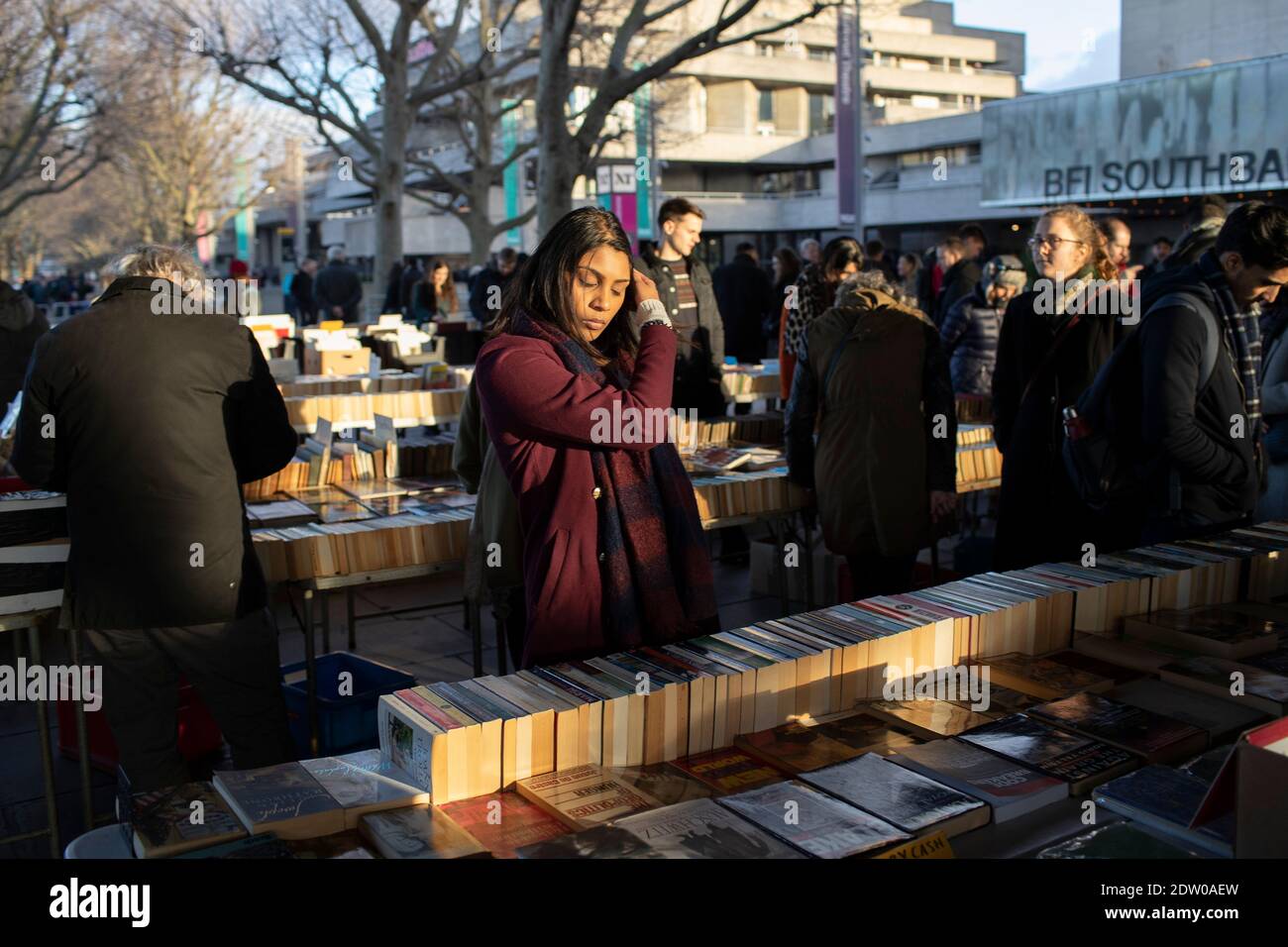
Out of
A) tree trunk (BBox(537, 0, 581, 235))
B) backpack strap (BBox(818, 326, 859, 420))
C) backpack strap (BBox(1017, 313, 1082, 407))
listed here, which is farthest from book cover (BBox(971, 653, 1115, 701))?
tree trunk (BBox(537, 0, 581, 235))

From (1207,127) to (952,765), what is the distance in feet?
68.2

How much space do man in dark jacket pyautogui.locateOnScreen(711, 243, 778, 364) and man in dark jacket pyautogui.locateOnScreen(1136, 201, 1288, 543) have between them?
784cm

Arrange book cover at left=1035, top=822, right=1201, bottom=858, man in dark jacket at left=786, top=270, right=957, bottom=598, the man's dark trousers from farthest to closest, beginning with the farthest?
1. man in dark jacket at left=786, top=270, right=957, bottom=598
2. the man's dark trousers
3. book cover at left=1035, top=822, right=1201, bottom=858

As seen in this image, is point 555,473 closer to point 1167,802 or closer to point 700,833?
point 700,833

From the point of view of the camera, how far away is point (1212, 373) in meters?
3.70

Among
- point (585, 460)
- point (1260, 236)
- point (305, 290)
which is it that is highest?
point (305, 290)

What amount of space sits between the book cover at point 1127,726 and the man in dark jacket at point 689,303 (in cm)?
371

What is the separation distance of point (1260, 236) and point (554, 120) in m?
9.67

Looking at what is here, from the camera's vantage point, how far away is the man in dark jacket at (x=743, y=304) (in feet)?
38.3

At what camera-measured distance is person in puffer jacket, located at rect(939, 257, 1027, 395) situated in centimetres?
781

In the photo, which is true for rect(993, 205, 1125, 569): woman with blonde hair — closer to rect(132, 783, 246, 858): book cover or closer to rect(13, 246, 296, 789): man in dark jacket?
rect(13, 246, 296, 789): man in dark jacket

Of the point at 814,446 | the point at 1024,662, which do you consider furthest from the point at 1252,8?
the point at 1024,662

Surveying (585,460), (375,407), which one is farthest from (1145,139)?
(585,460)
